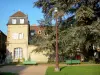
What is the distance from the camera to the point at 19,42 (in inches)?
2146

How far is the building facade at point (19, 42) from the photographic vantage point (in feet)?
176

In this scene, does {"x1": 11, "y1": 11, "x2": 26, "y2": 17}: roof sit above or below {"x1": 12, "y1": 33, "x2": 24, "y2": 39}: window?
above

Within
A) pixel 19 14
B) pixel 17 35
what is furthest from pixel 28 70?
pixel 19 14

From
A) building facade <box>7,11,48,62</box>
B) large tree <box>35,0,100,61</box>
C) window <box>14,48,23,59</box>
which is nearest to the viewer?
large tree <box>35,0,100,61</box>

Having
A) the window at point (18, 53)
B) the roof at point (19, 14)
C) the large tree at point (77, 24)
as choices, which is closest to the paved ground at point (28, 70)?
the large tree at point (77, 24)

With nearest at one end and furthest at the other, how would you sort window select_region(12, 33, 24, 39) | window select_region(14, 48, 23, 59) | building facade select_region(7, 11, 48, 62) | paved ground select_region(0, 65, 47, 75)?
1. paved ground select_region(0, 65, 47, 75)
2. building facade select_region(7, 11, 48, 62)
3. window select_region(14, 48, 23, 59)
4. window select_region(12, 33, 24, 39)

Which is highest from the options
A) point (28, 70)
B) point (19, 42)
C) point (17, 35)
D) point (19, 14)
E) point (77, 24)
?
point (19, 14)

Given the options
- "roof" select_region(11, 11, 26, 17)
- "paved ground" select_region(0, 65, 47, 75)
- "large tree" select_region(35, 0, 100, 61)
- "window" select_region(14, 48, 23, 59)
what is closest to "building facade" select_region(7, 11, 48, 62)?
"window" select_region(14, 48, 23, 59)

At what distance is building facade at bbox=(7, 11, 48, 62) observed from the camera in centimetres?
5362

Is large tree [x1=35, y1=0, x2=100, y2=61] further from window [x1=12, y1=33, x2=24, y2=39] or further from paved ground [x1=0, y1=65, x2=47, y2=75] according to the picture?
window [x1=12, y1=33, x2=24, y2=39]

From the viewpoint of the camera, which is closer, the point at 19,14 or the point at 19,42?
the point at 19,42

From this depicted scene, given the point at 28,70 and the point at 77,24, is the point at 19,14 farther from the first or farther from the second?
the point at 28,70

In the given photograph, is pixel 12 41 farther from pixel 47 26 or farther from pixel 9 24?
pixel 47 26

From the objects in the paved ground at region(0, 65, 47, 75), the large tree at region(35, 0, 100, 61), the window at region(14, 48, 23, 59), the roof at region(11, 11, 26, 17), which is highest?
the roof at region(11, 11, 26, 17)
